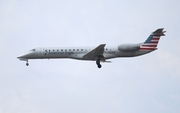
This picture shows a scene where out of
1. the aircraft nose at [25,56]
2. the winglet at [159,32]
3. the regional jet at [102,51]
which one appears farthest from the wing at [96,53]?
the aircraft nose at [25,56]

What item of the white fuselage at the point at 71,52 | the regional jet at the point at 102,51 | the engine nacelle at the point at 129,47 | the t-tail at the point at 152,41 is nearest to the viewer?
the engine nacelle at the point at 129,47

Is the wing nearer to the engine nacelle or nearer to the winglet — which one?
the engine nacelle

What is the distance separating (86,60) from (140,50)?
647 centimetres

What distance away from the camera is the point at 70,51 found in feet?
213

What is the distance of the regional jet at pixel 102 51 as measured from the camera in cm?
6406

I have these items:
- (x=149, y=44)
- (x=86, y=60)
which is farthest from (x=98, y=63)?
(x=149, y=44)

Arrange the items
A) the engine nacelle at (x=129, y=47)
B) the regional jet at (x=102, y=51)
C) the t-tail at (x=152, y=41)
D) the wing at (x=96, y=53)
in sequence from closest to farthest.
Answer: the wing at (x=96, y=53) → the engine nacelle at (x=129, y=47) → the regional jet at (x=102, y=51) → the t-tail at (x=152, y=41)

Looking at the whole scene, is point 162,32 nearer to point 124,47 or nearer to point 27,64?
point 124,47

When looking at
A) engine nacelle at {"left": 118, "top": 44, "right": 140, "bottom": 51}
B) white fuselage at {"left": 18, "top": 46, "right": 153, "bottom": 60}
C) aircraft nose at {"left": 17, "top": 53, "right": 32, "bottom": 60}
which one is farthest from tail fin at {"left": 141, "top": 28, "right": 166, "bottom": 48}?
aircraft nose at {"left": 17, "top": 53, "right": 32, "bottom": 60}

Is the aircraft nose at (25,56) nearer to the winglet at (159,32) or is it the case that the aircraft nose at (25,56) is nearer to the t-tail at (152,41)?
the t-tail at (152,41)

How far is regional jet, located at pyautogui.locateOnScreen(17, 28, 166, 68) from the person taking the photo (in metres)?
64.1

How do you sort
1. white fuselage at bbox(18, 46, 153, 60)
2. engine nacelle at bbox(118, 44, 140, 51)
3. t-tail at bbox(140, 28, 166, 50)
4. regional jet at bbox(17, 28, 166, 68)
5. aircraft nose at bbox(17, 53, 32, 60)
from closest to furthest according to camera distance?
engine nacelle at bbox(118, 44, 140, 51) < regional jet at bbox(17, 28, 166, 68) < white fuselage at bbox(18, 46, 153, 60) < t-tail at bbox(140, 28, 166, 50) < aircraft nose at bbox(17, 53, 32, 60)

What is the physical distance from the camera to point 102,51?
2505 inches

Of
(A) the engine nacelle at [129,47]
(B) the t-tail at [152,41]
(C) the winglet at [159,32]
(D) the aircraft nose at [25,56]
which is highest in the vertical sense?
(C) the winglet at [159,32]
